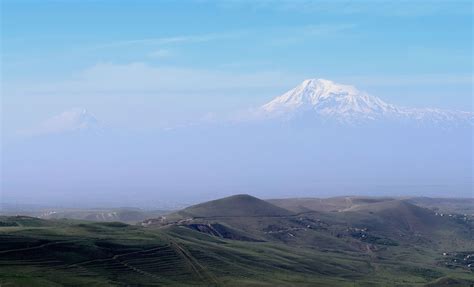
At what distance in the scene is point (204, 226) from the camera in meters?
191

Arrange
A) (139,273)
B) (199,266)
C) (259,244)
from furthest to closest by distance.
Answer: (259,244) → (199,266) → (139,273)

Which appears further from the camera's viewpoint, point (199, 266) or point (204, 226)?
point (204, 226)

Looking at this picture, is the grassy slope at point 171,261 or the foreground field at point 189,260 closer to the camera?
the grassy slope at point 171,261

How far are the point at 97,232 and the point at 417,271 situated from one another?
65.7m

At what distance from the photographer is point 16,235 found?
130m

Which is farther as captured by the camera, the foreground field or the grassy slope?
the foreground field

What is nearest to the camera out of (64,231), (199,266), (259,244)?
(199,266)

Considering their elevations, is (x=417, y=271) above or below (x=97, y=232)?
below

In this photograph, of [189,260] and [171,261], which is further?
Result: [189,260]

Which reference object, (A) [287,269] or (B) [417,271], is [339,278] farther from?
(B) [417,271]

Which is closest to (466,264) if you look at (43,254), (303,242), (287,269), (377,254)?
(377,254)

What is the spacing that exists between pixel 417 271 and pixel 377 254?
981 inches

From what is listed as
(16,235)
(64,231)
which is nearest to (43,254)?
(16,235)

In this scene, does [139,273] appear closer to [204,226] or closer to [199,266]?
[199,266]
